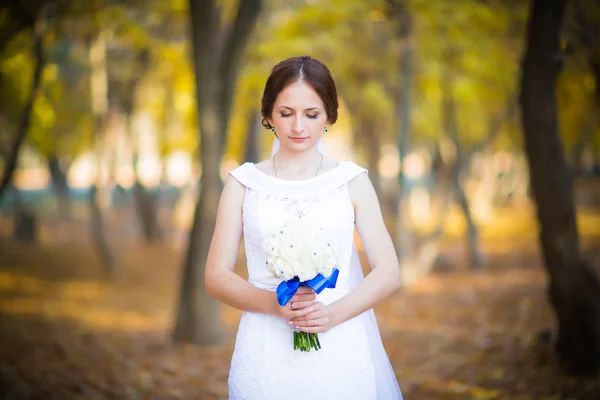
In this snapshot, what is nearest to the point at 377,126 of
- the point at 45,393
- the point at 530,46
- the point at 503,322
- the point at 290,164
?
the point at 503,322

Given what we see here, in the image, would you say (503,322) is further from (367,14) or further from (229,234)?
(229,234)

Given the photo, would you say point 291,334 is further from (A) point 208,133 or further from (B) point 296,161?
(A) point 208,133

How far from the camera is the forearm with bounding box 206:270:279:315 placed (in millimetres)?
2438

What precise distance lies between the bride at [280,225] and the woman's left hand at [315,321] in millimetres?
56

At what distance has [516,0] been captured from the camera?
314 inches

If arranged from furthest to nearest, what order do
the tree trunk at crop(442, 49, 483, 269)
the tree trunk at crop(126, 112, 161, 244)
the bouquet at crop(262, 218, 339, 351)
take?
the tree trunk at crop(126, 112, 161, 244) → the tree trunk at crop(442, 49, 483, 269) → the bouquet at crop(262, 218, 339, 351)

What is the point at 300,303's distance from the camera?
2305 millimetres

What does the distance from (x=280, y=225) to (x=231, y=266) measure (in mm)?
312

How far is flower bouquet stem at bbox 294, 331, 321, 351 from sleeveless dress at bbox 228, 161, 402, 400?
112mm

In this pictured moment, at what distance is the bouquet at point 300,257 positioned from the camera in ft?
7.16

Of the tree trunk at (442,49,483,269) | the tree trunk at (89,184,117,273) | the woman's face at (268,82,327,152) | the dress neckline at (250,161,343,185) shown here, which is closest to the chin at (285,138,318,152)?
the woman's face at (268,82,327,152)

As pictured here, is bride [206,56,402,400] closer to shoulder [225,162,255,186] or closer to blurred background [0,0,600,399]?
shoulder [225,162,255,186]

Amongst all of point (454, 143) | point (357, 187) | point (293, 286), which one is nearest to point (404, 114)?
point (454, 143)

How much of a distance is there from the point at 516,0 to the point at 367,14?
3375mm
